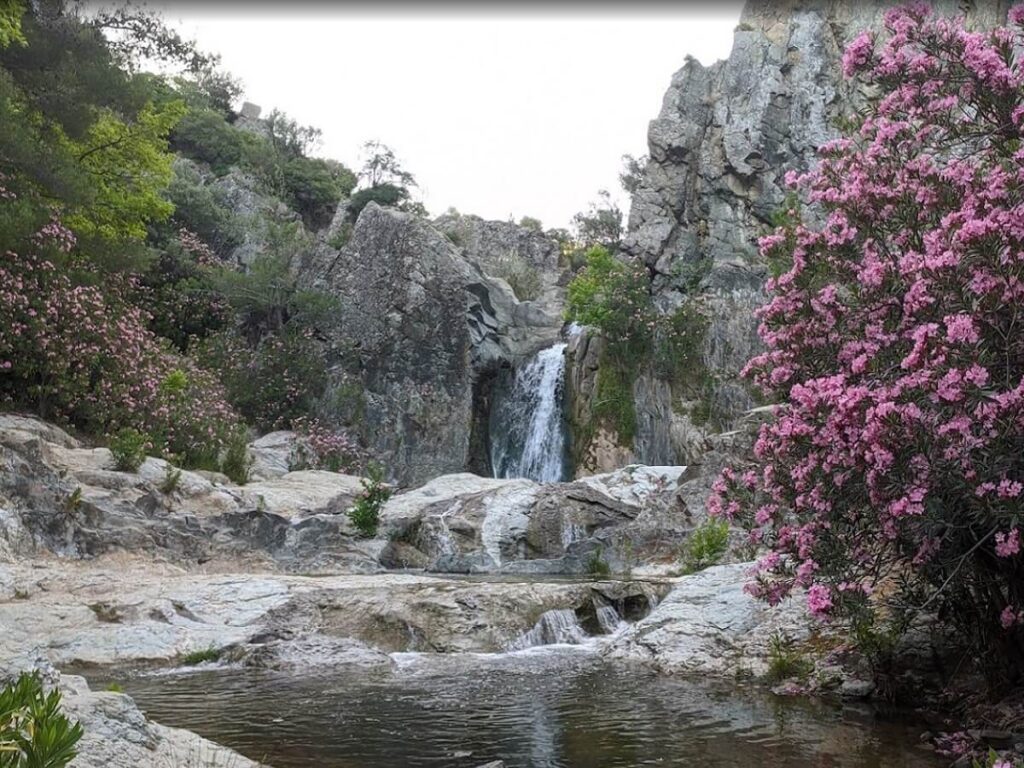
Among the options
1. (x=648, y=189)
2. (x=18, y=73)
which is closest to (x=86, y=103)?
(x=18, y=73)

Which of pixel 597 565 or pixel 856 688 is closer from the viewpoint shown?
pixel 856 688

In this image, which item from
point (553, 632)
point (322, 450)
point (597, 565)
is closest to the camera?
point (553, 632)

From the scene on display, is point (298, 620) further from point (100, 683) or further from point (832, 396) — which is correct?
point (832, 396)

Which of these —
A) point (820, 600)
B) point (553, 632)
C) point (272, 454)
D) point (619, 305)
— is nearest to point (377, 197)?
point (619, 305)

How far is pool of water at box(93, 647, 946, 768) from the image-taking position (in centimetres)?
537

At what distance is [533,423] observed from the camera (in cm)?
2952

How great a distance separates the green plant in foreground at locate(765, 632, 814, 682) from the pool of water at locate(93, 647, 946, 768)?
32 centimetres

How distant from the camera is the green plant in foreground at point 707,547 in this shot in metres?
13.4

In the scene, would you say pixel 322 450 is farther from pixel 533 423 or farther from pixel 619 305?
pixel 619 305

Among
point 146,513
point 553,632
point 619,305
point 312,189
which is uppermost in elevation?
point 312,189

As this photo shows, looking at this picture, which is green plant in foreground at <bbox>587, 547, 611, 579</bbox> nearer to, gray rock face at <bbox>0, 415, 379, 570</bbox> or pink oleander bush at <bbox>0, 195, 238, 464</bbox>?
gray rock face at <bbox>0, 415, 379, 570</bbox>

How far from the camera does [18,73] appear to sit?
17.5 meters

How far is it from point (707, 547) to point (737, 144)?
2492cm

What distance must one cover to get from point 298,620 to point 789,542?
5.88 meters
